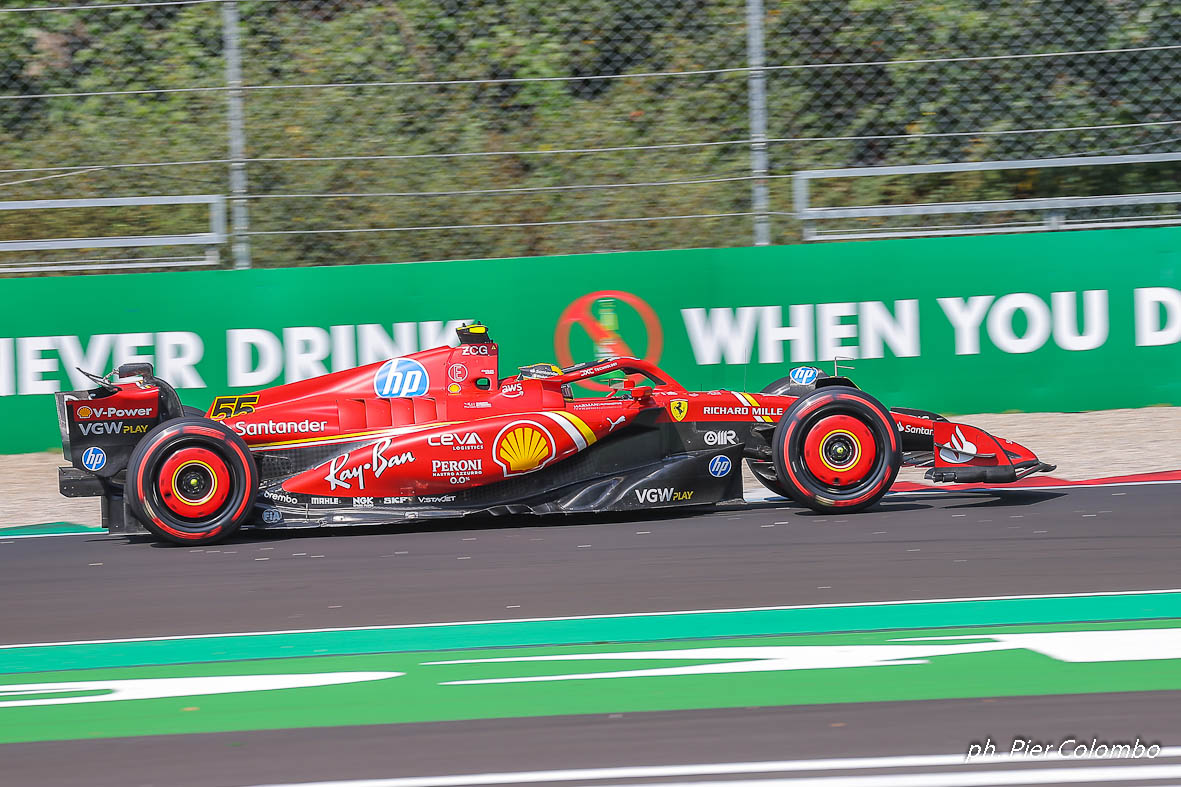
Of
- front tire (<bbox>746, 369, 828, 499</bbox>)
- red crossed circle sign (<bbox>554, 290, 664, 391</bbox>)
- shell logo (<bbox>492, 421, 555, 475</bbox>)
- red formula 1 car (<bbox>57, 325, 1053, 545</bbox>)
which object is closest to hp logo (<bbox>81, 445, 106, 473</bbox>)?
red formula 1 car (<bbox>57, 325, 1053, 545</bbox>)

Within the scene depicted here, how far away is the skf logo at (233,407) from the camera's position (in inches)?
323

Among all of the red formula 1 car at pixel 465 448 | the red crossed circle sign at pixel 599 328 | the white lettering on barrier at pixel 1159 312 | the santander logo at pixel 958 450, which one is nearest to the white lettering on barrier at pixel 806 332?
the red crossed circle sign at pixel 599 328

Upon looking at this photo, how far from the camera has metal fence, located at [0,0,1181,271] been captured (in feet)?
39.2

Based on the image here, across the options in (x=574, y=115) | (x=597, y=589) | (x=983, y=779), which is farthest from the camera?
(x=574, y=115)

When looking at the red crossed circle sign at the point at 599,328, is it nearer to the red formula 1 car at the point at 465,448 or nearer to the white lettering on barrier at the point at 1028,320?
the white lettering on barrier at the point at 1028,320

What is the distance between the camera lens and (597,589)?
21.6ft

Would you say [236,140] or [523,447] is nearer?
[523,447]

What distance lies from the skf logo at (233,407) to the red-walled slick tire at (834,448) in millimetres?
3148

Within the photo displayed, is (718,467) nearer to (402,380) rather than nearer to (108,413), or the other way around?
(402,380)

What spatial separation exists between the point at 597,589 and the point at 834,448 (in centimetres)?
220

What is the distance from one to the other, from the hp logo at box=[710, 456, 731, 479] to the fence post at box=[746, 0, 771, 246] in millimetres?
4107

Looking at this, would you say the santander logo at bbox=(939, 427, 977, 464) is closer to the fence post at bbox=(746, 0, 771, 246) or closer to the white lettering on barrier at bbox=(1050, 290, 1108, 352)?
the white lettering on barrier at bbox=(1050, 290, 1108, 352)

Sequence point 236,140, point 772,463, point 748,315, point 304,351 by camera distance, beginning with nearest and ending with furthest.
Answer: point 772,463 < point 304,351 < point 748,315 < point 236,140

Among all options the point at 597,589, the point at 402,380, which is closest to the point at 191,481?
the point at 402,380
